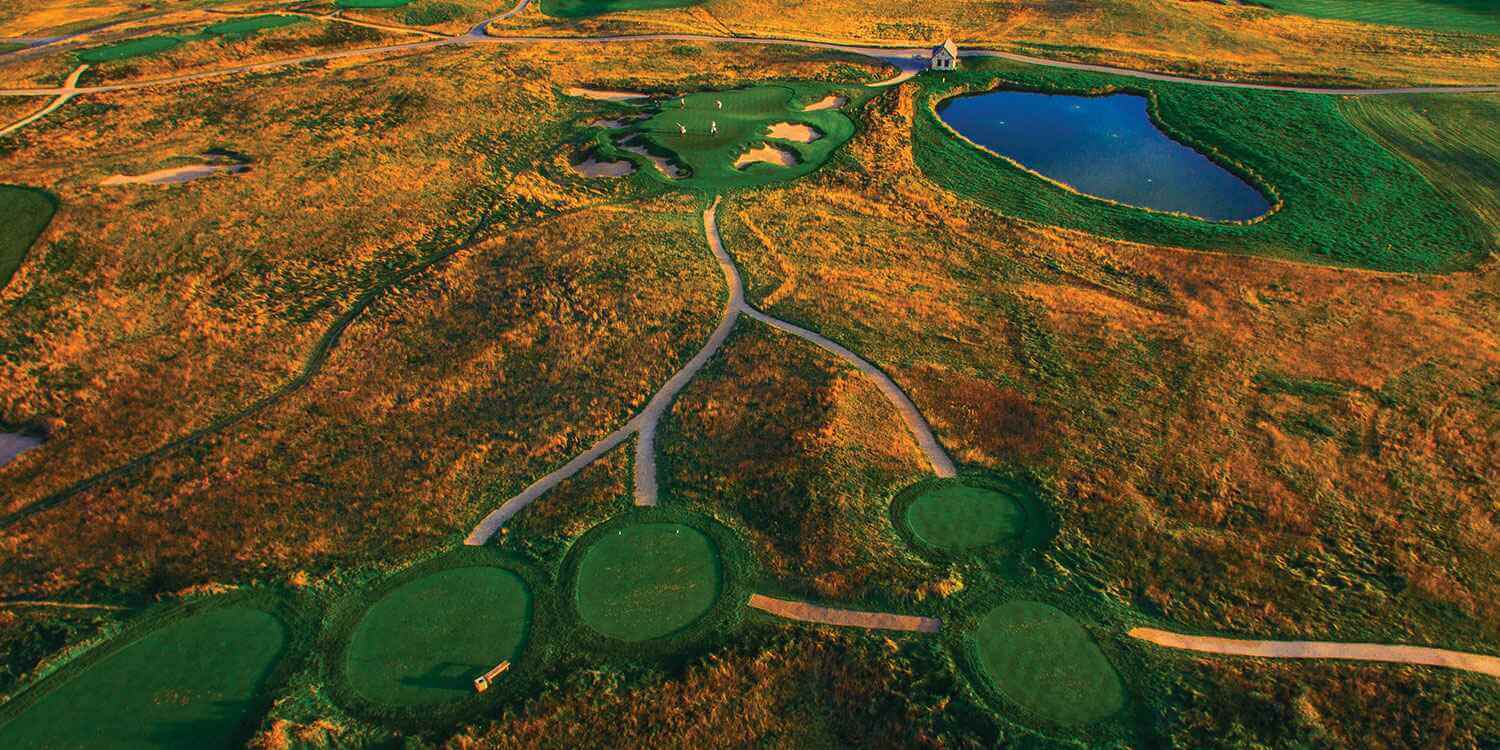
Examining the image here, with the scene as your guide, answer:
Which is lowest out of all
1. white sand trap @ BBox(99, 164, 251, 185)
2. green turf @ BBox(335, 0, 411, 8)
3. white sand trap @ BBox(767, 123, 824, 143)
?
Answer: white sand trap @ BBox(99, 164, 251, 185)

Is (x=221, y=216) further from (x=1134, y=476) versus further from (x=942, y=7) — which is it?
(x=942, y=7)

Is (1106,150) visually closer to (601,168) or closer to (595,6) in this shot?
(601,168)

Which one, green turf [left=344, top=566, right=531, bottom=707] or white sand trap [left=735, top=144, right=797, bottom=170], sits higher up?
white sand trap [left=735, top=144, right=797, bottom=170]

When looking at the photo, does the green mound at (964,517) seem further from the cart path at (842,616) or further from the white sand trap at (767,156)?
the white sand trap at (767,156)

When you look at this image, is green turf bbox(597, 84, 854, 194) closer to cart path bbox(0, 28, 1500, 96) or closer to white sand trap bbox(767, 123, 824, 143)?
white sand trap bbox(767, 123, 824, 143)

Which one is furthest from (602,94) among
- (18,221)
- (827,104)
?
(18,221)

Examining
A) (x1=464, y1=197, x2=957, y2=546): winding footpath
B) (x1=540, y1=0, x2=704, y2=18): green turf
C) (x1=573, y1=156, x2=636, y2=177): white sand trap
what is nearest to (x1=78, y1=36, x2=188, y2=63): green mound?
(x1=540, y1=0, x2=704, y2=18): green turf
